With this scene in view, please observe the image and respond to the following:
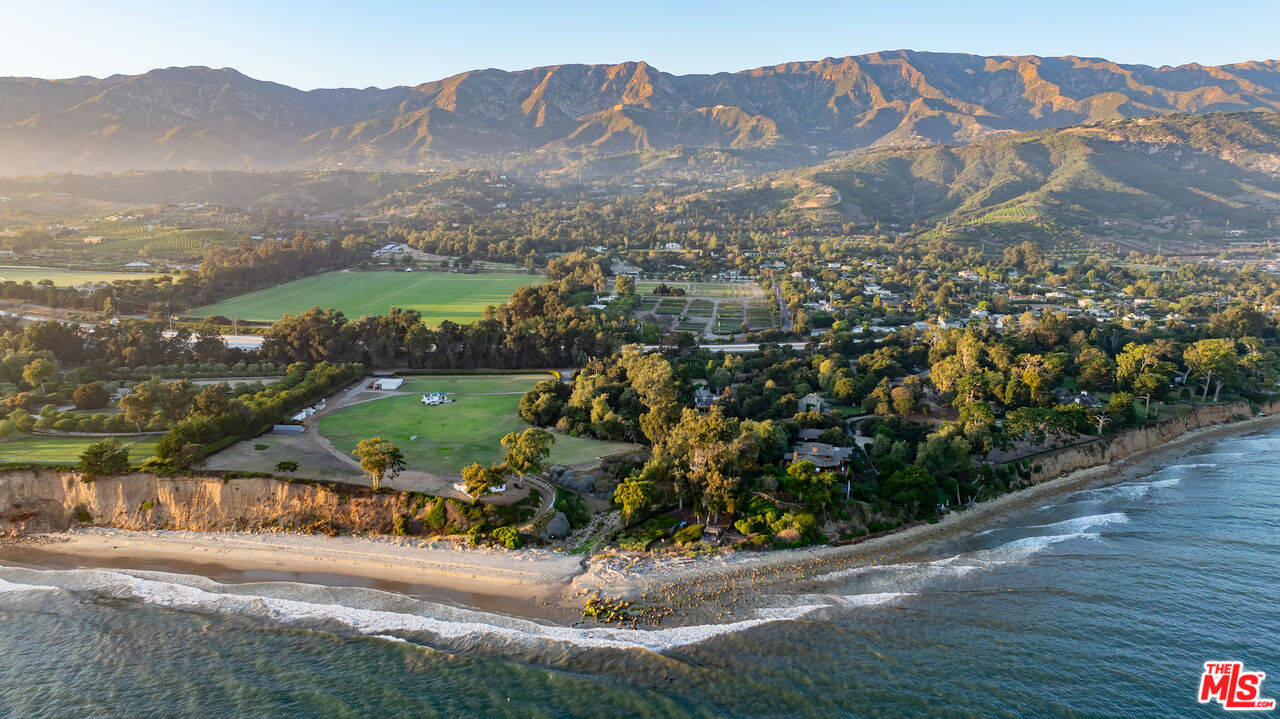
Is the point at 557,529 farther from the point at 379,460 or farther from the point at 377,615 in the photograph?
the point at 379,460

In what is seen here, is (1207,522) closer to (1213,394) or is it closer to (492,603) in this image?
(1213,394)

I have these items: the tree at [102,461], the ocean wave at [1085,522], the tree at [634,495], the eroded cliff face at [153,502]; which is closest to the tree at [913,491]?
the ocean wave at [1085,522]

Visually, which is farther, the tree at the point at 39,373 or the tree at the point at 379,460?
the tree at the point at 39,373

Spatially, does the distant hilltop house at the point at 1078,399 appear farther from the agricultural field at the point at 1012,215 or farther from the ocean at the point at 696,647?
the agricultural field at the point at 1012,215

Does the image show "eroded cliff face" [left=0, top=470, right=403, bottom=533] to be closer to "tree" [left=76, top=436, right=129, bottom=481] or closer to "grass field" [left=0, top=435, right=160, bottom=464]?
"tree" [left=76, top=436, right=129, bottom=481]

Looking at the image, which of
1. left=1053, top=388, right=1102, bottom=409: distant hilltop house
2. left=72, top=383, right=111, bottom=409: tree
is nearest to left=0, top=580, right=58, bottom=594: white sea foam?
left=72, top=383, right=111, bottom=409: tree

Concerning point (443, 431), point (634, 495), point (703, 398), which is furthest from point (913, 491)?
point (443, 431)
